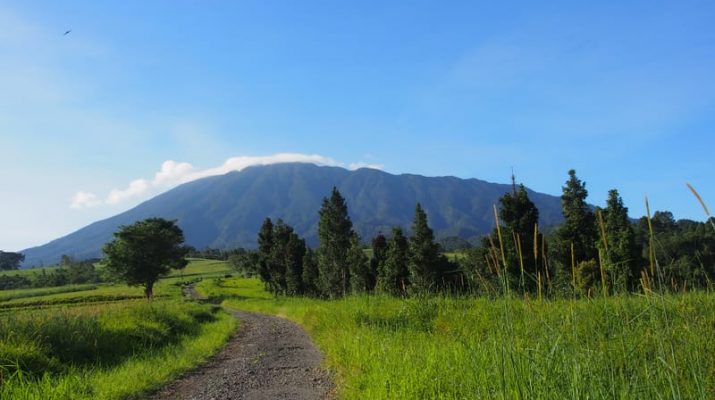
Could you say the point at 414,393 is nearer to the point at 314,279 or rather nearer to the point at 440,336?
→ the point at 440,336

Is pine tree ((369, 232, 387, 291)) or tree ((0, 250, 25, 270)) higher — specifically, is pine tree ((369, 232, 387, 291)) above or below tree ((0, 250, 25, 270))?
below

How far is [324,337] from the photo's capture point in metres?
13.3

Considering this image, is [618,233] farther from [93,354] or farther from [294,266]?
[294,266]

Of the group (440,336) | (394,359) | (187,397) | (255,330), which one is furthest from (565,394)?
(255,330)

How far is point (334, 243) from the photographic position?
4841cm

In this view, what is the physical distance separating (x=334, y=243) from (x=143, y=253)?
24.5m

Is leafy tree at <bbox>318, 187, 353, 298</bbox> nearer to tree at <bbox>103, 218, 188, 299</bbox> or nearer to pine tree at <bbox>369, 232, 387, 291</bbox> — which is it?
pine tree at <bbox>369, 232, 387, 291</bbox>

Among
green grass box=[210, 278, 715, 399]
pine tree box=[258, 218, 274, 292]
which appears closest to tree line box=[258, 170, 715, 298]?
pine tree box=[258, 218, 274, 292]

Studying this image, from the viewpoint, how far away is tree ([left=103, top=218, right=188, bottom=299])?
2175 inches

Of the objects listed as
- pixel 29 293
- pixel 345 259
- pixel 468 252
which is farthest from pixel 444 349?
pixel 29 293

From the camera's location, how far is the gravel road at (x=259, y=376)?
807 cm

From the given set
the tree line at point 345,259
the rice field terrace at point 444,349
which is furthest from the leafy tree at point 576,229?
the rice field terrace at point 444,349

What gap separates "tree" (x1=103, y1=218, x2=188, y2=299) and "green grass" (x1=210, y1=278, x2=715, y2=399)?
46.3 meters

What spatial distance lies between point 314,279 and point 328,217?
1020 cm
